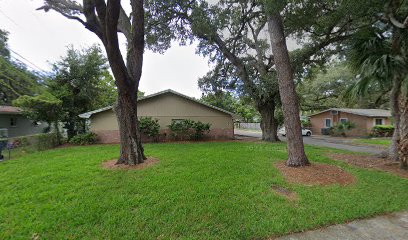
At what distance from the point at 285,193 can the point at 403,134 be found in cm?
538

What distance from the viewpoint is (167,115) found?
1498 cm

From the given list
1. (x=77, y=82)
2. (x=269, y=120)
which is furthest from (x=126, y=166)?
(x=77, y=82)

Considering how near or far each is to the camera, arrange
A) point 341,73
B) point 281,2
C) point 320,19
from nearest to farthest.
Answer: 1. point 281,2
2. point 320,19
3. point 341,73

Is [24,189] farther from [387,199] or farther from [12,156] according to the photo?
[387,199]

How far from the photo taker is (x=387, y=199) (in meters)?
4.25

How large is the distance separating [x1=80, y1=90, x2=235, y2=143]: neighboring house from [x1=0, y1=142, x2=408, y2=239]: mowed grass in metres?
8.22

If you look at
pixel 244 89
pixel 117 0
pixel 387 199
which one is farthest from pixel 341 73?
pixel 117 0

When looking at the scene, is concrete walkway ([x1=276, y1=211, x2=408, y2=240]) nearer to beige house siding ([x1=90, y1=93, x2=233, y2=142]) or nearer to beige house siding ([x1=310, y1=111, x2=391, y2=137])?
beige house siding ([x1=90, y1=93, x2=233, y2=142])

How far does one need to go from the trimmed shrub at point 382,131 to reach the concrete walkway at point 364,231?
74.4 ft

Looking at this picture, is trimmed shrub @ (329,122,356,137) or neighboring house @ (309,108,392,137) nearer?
neighboring house @ (309,108,392,137)

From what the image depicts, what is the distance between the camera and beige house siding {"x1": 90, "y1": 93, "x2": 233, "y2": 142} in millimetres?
14234

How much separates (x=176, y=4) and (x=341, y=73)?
24319 mm

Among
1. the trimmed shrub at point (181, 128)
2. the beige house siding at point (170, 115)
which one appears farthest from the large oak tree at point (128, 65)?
the beige house siding at point (170, 115)

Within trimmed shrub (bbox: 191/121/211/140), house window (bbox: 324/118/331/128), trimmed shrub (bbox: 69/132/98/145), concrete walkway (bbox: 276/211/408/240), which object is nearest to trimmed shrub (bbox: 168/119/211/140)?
trimmed shrub (bbox: 191/121/211/140)
